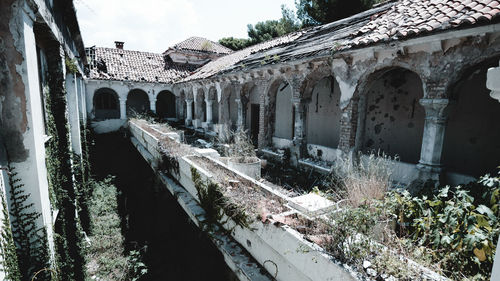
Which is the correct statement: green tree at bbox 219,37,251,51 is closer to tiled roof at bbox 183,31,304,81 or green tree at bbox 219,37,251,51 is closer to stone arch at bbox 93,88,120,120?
stone arch at bbox 93,88,120,120

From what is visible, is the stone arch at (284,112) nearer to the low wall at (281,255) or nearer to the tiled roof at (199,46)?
the low wall at (281,255)

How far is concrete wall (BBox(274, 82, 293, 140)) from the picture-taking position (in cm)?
1260

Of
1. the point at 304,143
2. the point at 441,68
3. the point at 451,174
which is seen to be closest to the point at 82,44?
the point at 304,143

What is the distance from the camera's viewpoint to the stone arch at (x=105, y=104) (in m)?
21.0

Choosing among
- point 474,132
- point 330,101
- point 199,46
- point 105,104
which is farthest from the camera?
point 199,46

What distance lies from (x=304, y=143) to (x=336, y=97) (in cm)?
262

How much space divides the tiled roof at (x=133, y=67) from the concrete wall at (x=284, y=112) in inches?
447

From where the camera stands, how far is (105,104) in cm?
2144

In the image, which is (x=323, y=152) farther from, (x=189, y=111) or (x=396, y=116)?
(x=189, y=111)

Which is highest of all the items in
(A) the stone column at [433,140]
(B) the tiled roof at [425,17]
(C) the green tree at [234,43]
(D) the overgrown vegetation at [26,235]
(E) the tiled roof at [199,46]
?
(C) the green tree at [234,43]

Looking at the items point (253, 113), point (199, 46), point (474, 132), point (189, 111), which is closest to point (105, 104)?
point (189, 111)

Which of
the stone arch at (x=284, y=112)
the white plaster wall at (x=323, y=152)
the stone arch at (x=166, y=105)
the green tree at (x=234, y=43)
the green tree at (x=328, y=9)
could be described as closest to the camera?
the white plaster wall at (x=323, y=152)

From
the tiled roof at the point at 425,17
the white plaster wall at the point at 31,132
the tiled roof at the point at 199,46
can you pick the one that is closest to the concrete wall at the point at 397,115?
the tiled roof at the point at 425,17

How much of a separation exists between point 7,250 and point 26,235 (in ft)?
1.56
